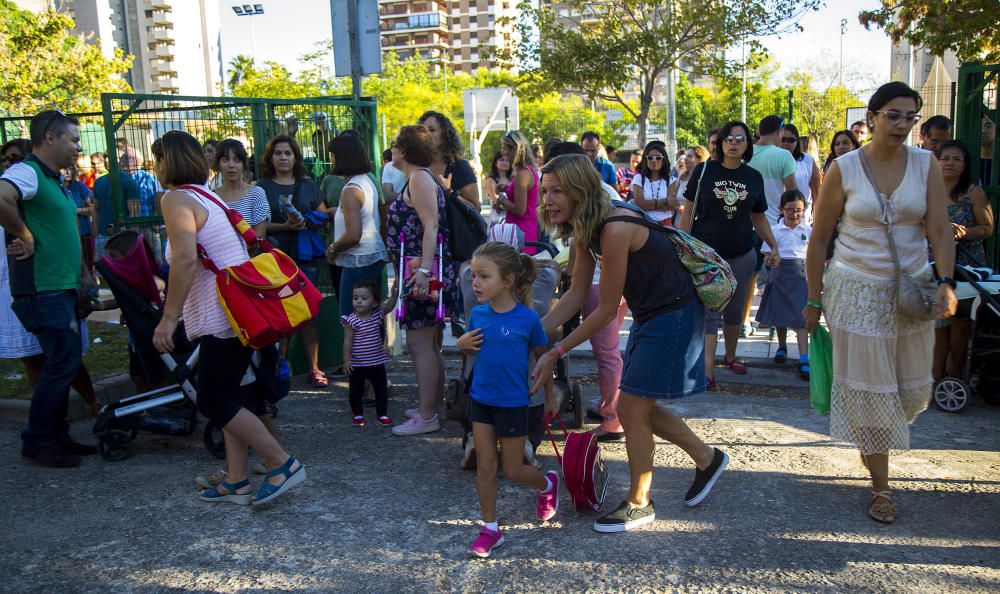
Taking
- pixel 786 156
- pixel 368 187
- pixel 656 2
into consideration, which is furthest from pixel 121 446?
pixel 656 2

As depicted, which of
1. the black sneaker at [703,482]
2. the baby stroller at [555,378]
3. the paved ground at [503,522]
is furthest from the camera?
the baby stroller at [555,378]

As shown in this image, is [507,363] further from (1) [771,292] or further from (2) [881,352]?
(1) [771,292]

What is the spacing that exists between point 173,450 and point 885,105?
176 inches

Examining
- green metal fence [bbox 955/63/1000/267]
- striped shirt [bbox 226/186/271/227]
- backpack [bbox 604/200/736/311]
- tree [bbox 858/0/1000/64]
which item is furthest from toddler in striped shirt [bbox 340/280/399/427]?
tree [bbox 858/0/1000/64]

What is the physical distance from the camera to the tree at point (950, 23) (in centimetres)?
1037

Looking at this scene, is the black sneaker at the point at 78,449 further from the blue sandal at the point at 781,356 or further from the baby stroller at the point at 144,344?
the blue sandal at the point at 781,356

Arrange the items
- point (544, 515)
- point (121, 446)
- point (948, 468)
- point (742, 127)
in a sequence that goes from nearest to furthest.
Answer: point (544, 515)
point (948, 468)
point (121, 446)
point (742, 127)

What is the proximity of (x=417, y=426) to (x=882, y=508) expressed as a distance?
277 cm

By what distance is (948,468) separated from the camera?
4504 millimetres

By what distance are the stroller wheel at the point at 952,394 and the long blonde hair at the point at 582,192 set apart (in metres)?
3.23

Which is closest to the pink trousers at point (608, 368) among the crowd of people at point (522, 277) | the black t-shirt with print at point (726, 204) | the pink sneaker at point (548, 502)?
the crowd of people at point (522, 277)

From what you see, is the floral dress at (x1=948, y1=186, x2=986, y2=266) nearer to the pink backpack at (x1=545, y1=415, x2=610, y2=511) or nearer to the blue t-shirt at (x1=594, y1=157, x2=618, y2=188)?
the pink backpack at (x1=545, y1=415, x2=610, y2=511)

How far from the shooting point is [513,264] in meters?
3.79

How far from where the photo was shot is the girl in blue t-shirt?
3676 millimetres
